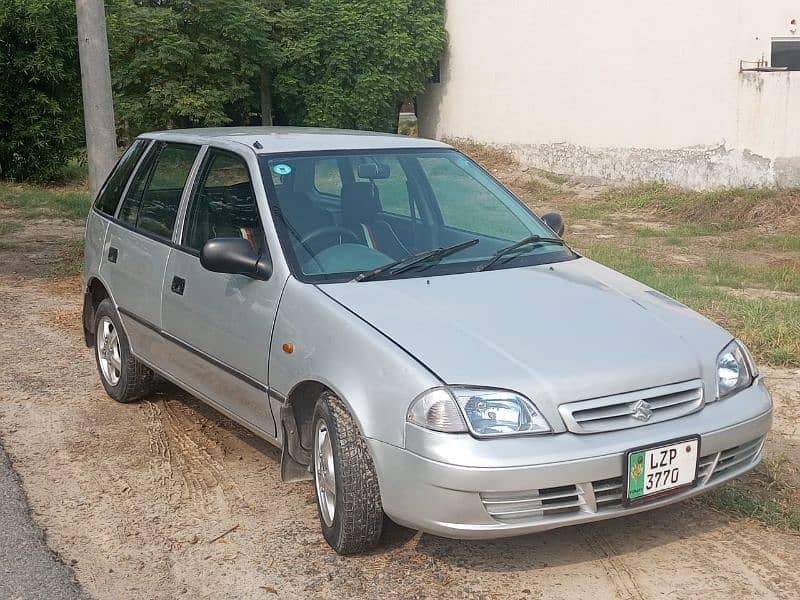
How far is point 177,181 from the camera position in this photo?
17.9 ft

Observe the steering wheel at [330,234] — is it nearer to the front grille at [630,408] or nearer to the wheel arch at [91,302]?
the front grille at [630,408]

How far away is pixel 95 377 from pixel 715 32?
37.9 ft

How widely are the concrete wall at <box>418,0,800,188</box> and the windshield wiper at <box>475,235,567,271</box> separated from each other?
34.1 ft

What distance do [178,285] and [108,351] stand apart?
4.46 ft

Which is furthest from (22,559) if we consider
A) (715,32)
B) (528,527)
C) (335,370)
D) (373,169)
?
(715,32)

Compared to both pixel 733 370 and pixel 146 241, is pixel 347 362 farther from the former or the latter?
pixel 146 241

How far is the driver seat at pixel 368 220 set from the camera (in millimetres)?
4598

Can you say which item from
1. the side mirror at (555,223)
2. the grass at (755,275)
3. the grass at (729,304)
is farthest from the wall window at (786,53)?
the side mirror at (555,223)

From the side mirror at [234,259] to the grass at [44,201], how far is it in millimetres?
10740

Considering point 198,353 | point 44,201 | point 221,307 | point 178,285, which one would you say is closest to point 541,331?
point 221,307

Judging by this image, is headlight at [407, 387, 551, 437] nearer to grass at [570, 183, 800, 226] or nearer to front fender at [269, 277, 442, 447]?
front fender at [269, 277, 442, 447]

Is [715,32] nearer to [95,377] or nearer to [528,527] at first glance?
[95,377]

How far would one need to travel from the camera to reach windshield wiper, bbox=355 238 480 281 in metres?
4.34

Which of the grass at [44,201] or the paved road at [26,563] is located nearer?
the paved road at [26,563]
